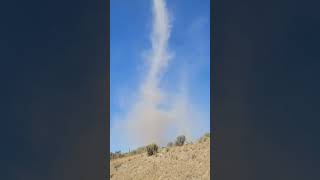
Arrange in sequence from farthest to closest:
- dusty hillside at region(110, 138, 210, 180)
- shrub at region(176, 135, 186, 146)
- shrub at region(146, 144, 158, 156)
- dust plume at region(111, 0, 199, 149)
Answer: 1. shrub at region(176, 135, 186, 146)
2. shrub at region(146, 144, 158, 156)
3. dusty hillside at region(110, 138, 210, 180)
4. dust plume at region(111, 0, 199, 149)

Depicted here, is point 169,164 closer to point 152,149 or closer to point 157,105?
point 152,149

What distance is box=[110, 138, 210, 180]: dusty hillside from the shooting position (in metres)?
13.2

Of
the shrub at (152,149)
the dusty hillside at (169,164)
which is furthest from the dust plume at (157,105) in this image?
the dusty hillside at (169,164)

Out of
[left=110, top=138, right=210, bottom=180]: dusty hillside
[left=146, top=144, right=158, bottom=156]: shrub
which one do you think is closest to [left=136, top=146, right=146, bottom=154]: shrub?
[left=110, top=138, right=210, bottom=180]: dusty hillside

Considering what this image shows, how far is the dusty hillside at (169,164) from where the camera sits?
1320cm

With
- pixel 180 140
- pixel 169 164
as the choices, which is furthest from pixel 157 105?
pixel 169 164

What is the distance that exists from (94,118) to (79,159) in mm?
283

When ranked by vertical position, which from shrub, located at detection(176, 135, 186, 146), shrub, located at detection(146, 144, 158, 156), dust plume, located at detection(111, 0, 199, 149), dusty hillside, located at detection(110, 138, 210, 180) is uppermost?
dust plume, located at detection(111, 0, 199, 149)

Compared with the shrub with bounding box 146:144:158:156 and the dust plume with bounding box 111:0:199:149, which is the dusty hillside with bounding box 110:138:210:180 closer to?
the shrub with bounding box 146:144:158:156

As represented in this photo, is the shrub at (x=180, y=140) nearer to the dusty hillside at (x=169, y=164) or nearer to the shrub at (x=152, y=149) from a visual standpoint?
the dusty hillside at (x=169, y=164)

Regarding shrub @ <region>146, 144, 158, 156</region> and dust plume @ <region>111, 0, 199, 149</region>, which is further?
shrub @ <region>146, 144, 158, 156</region>
